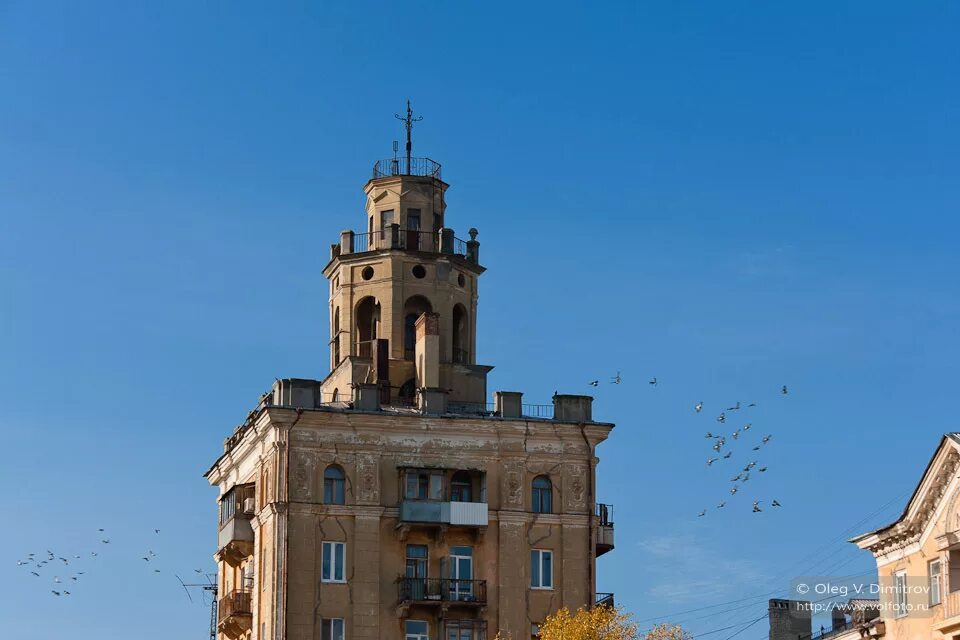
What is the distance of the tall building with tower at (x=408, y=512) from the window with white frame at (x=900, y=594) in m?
21.4

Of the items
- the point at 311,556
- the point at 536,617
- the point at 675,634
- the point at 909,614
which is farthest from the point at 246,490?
the point at 909,614

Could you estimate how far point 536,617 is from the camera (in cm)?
10350

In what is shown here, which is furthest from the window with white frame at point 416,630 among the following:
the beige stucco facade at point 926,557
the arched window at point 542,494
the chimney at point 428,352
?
the beige stucco facade at point 926,557

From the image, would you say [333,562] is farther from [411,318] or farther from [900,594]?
[900,594]

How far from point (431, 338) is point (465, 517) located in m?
9.45

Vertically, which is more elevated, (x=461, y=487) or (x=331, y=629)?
(x=461, y=487)

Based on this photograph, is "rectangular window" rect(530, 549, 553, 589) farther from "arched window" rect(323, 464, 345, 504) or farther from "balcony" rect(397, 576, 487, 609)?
"arched window" rect(323, 464, 345, 504)

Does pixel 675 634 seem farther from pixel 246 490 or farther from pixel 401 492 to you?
pixel 246 490

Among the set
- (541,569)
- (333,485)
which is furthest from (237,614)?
(541,569)

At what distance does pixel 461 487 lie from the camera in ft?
344

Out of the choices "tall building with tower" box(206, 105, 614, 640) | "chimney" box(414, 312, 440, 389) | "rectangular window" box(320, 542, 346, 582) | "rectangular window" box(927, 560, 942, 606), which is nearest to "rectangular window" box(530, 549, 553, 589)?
"tall building with tower" box(206, 105, 614, 640)

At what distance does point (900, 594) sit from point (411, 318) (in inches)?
1338

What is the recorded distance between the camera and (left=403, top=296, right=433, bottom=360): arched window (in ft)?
364

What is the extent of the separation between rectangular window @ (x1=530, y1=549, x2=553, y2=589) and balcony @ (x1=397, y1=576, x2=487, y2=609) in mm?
2227
